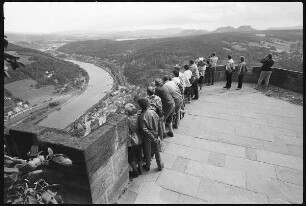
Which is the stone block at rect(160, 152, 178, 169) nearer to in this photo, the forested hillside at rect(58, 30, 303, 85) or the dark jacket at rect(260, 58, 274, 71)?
the dark jacket at rect(260, 58, 274, 71)

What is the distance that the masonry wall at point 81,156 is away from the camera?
2.48 meters

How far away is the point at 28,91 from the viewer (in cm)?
7988

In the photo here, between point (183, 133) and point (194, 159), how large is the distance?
1.16 m

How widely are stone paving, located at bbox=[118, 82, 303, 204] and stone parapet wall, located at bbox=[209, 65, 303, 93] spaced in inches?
62.2

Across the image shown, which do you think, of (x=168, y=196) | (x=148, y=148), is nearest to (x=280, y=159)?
(x=168, y=196)

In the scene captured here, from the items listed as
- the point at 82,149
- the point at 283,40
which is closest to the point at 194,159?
the point at 82,149

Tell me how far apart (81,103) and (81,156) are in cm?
7810

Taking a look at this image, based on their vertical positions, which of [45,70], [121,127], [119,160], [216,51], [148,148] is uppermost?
[121,127]

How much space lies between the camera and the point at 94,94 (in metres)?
83.2

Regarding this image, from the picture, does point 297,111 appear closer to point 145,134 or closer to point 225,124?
point 225,124

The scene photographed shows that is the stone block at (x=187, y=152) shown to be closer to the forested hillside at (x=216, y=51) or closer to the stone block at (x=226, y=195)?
the stone block at (x=226, y=195)

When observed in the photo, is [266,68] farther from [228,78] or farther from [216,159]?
[216,159]

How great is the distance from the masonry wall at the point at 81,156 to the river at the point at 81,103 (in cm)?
5422

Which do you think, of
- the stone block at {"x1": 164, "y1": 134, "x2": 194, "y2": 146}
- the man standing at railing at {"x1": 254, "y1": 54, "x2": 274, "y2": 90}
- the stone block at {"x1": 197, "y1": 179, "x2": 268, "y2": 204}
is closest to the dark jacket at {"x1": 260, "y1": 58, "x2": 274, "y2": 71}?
the man standing at railing at {"x1": 254, "y1": 54, "x2": 274, "y2": 90}
